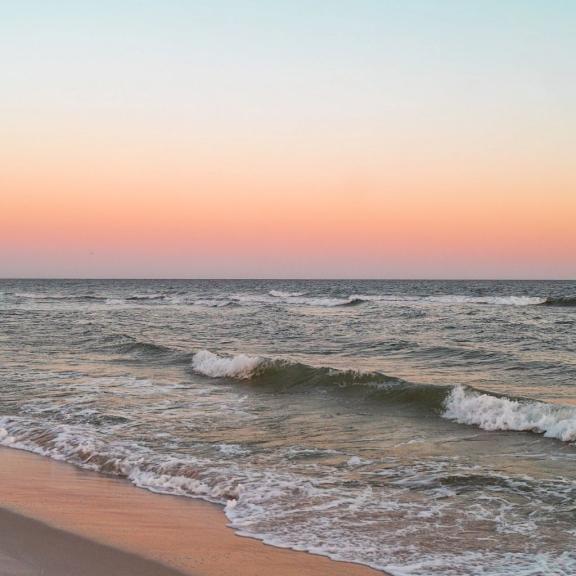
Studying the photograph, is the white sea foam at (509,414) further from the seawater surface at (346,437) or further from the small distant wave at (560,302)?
the small distant wave at (560,302)

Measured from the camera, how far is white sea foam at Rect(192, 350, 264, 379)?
52.6 ft

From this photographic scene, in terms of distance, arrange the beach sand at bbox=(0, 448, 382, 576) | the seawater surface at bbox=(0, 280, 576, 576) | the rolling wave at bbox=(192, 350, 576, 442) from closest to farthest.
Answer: the beach sand at bbox=(0, 448, 382, 576) < the seawater surface at bbox=(0, 280, 576, 576) < the rolling wave at bbox=(192, 350, 576, 442)

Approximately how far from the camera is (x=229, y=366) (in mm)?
16422

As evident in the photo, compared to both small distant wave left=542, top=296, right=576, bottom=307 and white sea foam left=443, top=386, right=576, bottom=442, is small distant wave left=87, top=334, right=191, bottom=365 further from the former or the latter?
small distant wave left=542, top=296, right=576, bottom=307

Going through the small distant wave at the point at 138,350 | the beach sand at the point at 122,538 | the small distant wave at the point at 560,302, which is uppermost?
the small distant wave at the point at 560,302

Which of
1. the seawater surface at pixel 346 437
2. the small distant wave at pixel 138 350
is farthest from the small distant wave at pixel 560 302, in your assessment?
the small distant wave at pixel 138 350

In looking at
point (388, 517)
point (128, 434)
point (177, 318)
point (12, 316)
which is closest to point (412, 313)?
point (177, 318)

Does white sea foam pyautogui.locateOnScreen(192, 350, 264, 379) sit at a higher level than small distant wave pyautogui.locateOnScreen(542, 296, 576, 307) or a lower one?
lower

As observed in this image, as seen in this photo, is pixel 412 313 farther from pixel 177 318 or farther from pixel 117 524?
pixel 117 524

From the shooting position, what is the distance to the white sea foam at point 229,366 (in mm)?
16031

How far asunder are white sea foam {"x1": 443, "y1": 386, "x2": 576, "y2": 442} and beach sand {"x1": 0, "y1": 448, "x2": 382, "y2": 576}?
533cm

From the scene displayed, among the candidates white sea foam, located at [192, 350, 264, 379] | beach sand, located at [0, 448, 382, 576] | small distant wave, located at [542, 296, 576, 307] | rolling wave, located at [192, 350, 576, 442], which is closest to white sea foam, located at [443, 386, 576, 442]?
rolling wave, located at [192, 350, 576, 442]

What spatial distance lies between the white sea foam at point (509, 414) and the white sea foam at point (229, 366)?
5.58 m

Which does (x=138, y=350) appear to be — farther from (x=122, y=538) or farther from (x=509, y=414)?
(x=122, y=538)
